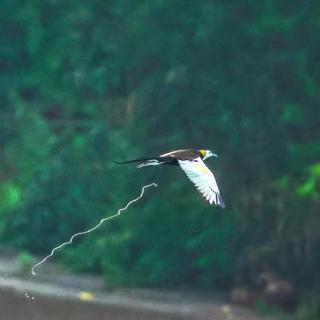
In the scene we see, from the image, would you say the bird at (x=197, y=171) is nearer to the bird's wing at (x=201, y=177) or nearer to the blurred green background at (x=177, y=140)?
the bird's wing at (x=201, y=177)

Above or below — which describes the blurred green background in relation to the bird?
above

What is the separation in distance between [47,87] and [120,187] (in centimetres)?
138

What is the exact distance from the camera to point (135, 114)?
975 centimetres

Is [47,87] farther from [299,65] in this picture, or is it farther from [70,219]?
[299,65]

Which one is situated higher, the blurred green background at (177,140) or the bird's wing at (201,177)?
the blurred green background at (177,140)

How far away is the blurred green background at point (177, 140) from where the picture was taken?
29.6 feet

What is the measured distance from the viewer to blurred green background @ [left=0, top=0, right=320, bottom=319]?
903 cm

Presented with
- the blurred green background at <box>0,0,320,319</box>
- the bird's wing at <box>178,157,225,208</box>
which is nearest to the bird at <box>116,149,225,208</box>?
the bird's wing at <box>178,157,225,208</box>

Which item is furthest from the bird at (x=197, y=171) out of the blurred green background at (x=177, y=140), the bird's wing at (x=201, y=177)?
the blurred green background at (x=177, y=140)

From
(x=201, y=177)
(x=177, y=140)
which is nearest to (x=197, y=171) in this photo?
(x=201, y=177)

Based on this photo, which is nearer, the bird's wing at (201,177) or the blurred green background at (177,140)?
the bird's wing at (201,177)

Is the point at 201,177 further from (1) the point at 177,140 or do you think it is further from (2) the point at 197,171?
(1) the point at 177,140

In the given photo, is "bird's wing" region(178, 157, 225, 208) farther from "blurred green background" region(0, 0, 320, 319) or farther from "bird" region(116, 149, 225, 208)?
"blurred green background" region(0, 0, 320, 319)

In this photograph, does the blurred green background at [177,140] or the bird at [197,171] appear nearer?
the bird at [197,171]
